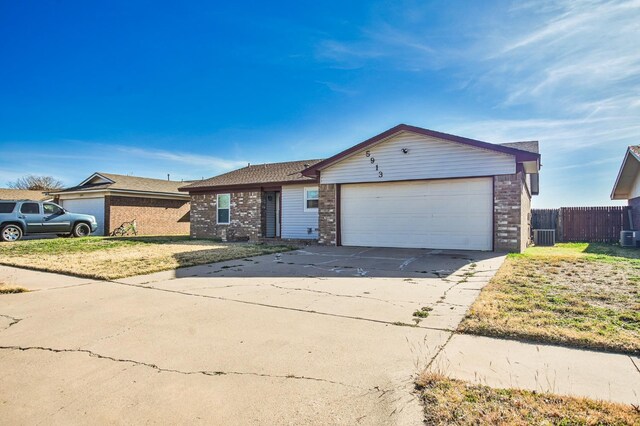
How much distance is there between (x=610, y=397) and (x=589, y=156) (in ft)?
75.9

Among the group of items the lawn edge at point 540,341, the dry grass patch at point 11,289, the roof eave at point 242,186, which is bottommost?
the dry grass patch at point 11,289

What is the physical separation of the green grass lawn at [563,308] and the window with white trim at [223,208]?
13871 millimetres

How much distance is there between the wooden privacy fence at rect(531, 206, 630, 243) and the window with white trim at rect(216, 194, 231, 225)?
1681 centimetres

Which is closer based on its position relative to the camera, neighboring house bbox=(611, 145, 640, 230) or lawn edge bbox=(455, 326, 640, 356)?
lawn edge bbox=(455, 326, 640, 356)

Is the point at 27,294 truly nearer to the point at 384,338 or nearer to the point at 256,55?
the point at 384,338

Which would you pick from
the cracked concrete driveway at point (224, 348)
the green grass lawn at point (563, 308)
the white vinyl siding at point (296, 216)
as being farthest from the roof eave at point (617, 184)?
the cracked concrete driveway at point (224, 348)

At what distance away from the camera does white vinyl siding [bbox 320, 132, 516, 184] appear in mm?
11609

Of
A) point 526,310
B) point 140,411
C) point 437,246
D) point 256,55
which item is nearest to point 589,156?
point 437,246

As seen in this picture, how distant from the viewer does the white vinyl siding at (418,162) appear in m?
11.6

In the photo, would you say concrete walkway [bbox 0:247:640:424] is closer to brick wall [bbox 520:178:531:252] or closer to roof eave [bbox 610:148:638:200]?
brick wall [bbox 520:178:531:252]

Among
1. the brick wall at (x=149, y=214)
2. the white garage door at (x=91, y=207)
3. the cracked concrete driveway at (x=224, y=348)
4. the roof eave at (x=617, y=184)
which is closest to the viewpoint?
the cracked concrete driveway at (x=224, y=348)

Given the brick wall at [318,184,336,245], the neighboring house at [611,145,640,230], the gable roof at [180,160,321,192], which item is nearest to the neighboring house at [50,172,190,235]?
the gable roof at [180,160,321,192]

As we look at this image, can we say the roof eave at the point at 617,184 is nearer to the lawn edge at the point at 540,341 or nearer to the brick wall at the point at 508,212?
the brick wall at the point at 508,212

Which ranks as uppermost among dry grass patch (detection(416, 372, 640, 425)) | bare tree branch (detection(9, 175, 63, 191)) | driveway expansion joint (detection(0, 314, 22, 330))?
bare tree branch (detection(9, 175, 63, 191))
